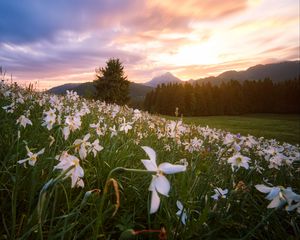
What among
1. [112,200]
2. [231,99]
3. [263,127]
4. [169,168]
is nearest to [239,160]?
[112,200]

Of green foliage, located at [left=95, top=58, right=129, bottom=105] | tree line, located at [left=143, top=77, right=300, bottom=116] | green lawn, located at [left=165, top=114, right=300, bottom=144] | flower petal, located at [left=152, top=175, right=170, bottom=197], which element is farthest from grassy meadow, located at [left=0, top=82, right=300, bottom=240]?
tree line, located at [left=143, top=77, right=300, bottom=116]

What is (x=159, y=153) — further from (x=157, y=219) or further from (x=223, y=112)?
(x=223, y=112)

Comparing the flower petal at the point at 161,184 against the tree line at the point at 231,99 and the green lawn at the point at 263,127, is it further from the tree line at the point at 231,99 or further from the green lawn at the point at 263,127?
the tree line at the point at 231,99

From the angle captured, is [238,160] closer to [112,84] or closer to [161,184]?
[161,184]

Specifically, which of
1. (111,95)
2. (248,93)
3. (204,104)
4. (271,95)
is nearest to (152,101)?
(204,104)

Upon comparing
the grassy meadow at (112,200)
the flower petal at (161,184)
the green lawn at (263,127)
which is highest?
the flower petal at (161,184)

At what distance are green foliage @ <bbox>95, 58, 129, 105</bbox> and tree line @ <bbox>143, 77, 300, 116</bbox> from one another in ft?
124

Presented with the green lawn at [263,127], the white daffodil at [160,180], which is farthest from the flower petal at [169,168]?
the green lawn at [263,127]

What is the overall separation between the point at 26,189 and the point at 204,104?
89066mm

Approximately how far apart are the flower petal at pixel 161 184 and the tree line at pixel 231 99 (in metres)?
86.3

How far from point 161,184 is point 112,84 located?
4880 centimetres

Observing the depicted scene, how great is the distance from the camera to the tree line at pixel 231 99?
89.4 m

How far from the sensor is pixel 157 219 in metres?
2.57

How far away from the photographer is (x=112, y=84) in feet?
161
